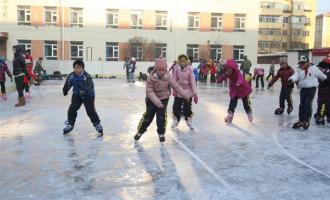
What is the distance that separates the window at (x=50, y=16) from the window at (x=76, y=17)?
167 centimetres

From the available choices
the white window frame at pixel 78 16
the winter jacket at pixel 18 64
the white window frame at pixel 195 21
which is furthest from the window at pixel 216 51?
the winter jacket at pixel 18 64

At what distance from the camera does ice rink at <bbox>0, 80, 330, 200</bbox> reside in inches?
202

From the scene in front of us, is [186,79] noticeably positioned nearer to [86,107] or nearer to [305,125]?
[86,107]

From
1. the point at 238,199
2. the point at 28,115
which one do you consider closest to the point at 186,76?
the point at 28,115

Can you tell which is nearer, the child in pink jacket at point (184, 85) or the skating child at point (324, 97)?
the child in pink jacket at point (184, 85)

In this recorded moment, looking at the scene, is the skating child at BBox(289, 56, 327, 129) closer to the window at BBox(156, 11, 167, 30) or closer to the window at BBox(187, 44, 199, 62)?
the window at BBox(156, 11, 167, 30)

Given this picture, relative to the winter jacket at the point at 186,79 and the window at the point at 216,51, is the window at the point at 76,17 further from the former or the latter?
the winter jacket at the point at 186,79

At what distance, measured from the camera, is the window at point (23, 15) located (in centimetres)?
4300

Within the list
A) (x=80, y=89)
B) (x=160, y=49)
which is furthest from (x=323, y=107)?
(x=160, y=49)

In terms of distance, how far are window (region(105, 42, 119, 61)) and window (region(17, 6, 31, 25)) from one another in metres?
7.64

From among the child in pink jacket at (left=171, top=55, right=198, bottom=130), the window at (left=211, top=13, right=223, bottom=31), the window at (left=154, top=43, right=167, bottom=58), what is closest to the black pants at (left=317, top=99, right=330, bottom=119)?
the child in pink jacket at (left=171, top=55, right=198, bottom=130)

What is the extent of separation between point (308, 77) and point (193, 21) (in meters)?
36.5

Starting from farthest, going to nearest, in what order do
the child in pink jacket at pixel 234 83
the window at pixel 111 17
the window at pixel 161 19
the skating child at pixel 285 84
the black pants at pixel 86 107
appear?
the window at pixel 161 19 < the window at pixel 111 17 < the skating child at pixel 285 84 < the child in pink jacket at pixel 234 83 < the black pants at pixel 86 107

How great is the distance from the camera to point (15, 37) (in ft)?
141
